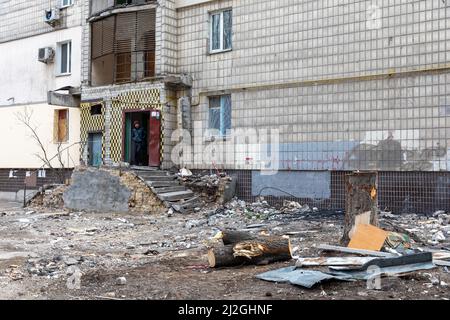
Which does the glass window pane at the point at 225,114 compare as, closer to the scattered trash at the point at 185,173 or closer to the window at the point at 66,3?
the scattered trash at the point at 185,173

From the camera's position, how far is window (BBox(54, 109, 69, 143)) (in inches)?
809

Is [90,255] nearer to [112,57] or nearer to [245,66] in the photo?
[245,66]

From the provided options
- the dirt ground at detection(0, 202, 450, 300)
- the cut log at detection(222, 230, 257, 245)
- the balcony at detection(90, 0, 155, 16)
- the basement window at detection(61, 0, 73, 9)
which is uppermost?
the basement window at detection(61, 0, 73, 9)

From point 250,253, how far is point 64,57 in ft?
53.5

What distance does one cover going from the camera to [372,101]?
1355cm

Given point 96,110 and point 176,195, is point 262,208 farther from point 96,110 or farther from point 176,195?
point 96,110

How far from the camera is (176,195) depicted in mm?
15516

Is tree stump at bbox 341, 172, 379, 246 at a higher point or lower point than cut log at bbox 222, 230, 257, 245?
higher

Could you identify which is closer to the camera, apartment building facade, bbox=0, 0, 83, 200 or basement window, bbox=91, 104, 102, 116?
basement window, bbox=91, 104, 102, 116

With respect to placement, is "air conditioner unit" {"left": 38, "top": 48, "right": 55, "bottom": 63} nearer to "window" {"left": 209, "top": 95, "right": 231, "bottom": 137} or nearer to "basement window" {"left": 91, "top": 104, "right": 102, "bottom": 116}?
"basement window" {"left": 91, "top": 104, "right": 102, "bottom": 116}

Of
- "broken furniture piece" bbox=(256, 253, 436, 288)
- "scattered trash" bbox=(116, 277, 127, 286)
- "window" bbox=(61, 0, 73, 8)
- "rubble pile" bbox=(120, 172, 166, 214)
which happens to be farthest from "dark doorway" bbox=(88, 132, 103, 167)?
"broken furniture piece" bbox=(256, 253, 436, 288)

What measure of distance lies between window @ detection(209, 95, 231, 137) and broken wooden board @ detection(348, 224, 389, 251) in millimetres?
9214

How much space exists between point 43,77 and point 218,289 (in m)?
17.7
